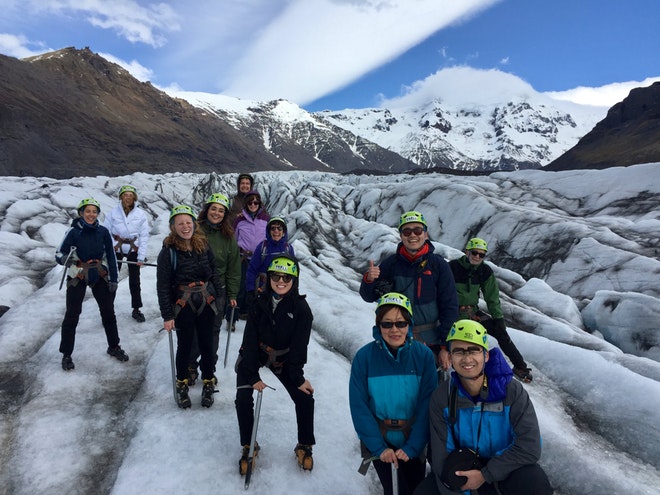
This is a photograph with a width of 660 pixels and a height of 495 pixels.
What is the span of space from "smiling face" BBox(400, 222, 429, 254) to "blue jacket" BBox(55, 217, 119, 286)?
18.6 feet

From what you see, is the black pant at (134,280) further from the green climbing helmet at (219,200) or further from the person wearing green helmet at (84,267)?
the green climbing helmet at (219,200)

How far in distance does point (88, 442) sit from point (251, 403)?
254 centimetres

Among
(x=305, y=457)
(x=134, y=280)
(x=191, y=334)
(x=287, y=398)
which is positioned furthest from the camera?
(x=134, y=280)

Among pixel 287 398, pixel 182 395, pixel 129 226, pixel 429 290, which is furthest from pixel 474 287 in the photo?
pixel 129 226

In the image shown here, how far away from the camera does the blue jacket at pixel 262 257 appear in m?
6.93

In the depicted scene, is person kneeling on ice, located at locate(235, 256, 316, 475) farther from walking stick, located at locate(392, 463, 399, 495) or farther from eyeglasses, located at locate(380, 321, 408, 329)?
walking stick, located at locate(392, 463, 399, 495)

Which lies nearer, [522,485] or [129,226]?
[522,485]

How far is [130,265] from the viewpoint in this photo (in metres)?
9.02

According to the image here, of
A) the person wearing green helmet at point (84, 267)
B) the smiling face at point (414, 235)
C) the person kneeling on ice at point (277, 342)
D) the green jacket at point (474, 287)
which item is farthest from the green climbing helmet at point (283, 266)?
the person wearing green helmet at point (84, 267)

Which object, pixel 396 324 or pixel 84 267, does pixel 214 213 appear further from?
pixel 396 324

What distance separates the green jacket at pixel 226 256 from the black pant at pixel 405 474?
13.2ft

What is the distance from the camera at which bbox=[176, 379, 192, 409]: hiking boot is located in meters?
5.69

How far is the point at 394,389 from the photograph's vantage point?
3.84 metres

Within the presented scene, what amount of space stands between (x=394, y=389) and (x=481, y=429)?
0.90 meters
